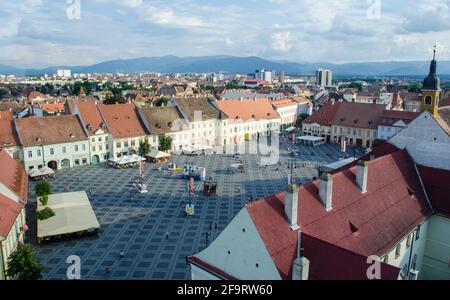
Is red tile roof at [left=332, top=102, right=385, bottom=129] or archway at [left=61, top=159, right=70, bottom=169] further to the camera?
red tile roof at [left=332, top=102, right=385, bottom=129]

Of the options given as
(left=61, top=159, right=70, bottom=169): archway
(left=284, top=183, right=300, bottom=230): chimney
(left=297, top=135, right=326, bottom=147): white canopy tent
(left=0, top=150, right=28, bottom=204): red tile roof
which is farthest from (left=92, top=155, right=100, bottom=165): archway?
(left=284, top=183, right=300, bottom=230): chimney

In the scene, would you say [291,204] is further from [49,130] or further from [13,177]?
[49,130]

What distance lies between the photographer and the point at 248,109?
93.6 meters

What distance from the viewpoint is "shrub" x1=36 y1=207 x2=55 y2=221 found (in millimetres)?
36156

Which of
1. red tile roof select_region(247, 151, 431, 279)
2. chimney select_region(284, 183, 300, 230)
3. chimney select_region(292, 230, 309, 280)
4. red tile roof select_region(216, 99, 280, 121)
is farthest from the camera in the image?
red tile roof select_region(216, 99, 280, 121)

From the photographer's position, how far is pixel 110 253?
32750 millimetres

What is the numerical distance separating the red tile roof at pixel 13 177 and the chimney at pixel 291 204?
26.6 meters

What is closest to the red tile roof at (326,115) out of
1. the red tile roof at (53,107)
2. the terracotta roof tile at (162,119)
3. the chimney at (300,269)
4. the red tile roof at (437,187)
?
the terracotta roof tile at (162,119)

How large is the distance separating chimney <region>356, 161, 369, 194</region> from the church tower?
47.3ft

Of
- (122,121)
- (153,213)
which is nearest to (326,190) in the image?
(153,213)

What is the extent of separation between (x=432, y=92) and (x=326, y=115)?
2187 inches

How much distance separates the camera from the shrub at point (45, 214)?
119 feet

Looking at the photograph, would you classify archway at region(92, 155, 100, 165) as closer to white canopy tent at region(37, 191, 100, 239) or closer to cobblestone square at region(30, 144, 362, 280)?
cobblestone square at region(30, 144, 362, 280)

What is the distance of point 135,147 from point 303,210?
176ft
